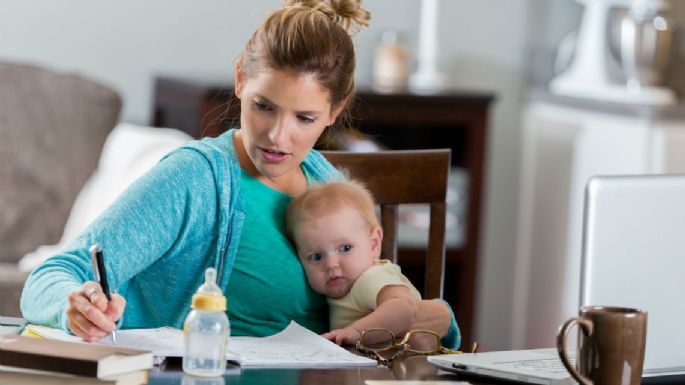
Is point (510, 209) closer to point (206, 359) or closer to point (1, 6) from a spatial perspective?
point (1, 6)

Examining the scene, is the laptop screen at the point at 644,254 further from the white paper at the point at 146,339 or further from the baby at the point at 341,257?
the white paper at the point at 146,339

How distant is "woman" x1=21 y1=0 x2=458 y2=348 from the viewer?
165cm

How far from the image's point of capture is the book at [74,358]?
3.94 ft

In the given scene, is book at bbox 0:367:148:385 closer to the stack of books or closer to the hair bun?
the stack of books

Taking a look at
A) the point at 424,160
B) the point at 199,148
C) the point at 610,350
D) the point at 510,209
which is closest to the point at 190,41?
the point at 510,209

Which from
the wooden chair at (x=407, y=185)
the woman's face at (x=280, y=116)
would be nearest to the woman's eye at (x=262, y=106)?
the woman's face at (x=280, y=116)

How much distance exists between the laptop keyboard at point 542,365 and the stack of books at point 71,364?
1.49 ft

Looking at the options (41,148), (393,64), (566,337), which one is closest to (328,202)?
(566,337)

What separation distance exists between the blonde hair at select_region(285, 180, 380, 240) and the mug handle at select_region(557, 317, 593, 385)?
538 mm

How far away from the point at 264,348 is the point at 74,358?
1.06 ft

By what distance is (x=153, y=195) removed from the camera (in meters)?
1.67

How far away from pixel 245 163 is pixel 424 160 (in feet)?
1.30

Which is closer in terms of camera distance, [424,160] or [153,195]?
[153,195]

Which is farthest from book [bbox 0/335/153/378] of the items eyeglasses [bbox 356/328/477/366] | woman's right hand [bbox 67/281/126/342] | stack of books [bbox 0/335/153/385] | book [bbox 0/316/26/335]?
eyeglasses [bbox 356/328/477/366]
